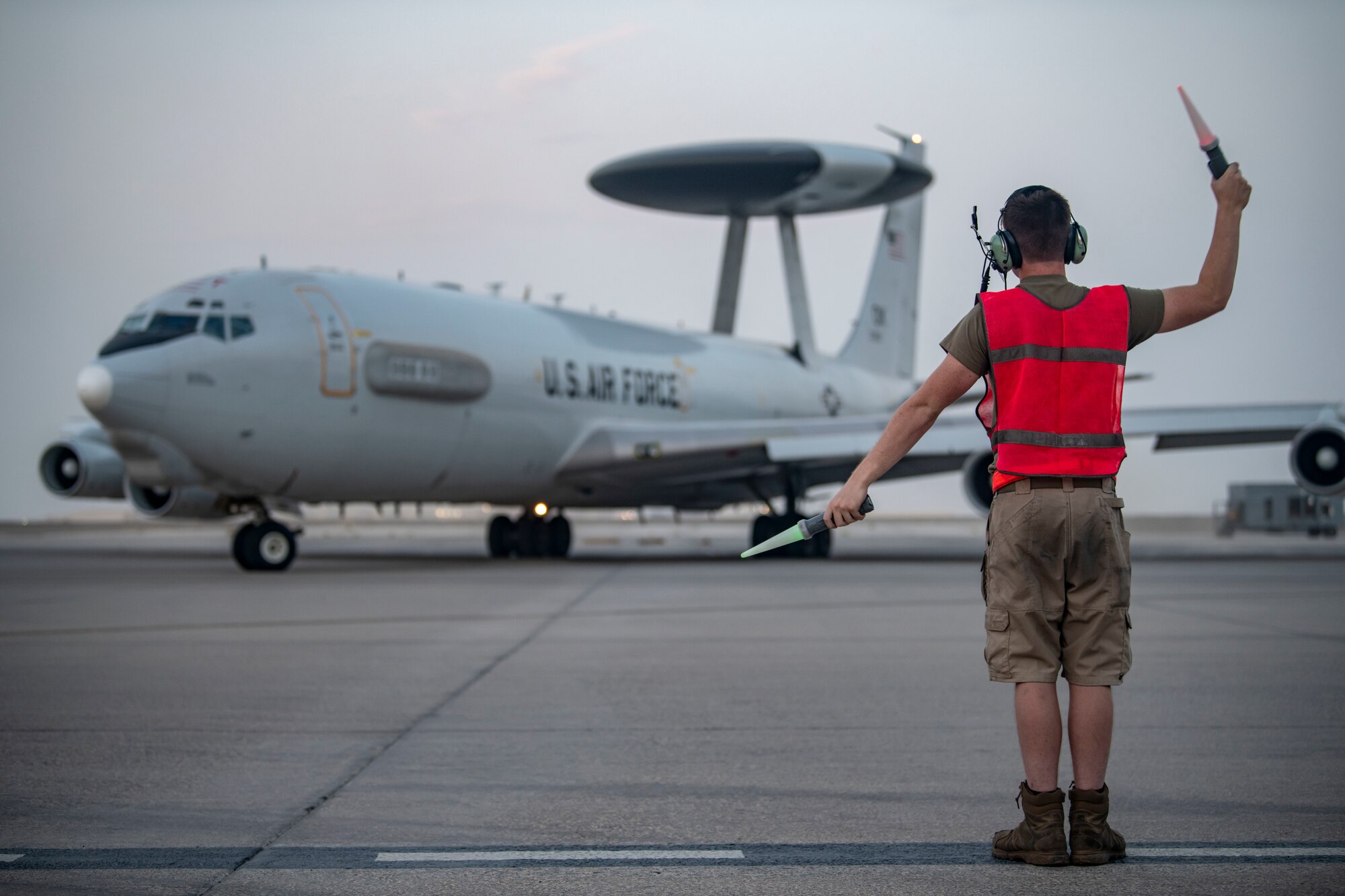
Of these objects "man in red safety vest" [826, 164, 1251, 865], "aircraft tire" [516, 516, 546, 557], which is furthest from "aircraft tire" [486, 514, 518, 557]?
"man in red safety vest" [826, 164, 1251, 865]

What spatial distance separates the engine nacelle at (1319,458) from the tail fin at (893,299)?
43.0ft

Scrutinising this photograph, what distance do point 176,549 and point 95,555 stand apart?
10.6 feet

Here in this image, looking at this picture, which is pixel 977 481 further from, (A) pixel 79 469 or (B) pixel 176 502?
(A) pixel 79 469

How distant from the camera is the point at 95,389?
1439 cm

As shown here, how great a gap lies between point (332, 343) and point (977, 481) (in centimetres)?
888

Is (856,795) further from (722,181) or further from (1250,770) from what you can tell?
(722,181)

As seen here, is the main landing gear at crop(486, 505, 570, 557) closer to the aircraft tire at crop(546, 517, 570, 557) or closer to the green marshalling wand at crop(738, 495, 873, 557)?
the aircraft tire at crop(546, 517, 570, 557)

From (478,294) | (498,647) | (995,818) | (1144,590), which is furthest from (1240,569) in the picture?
(995,818)

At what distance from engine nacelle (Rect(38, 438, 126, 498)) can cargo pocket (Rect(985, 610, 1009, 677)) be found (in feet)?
68.1

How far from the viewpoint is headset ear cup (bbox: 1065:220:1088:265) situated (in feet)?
11.6

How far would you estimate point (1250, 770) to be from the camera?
4.35m

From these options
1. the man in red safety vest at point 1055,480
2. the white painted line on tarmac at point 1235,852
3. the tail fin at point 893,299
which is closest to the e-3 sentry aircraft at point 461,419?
the tail fin at point 893,299

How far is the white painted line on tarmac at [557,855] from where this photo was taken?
3.28m

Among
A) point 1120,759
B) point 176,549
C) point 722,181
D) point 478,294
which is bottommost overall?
point 176,549
